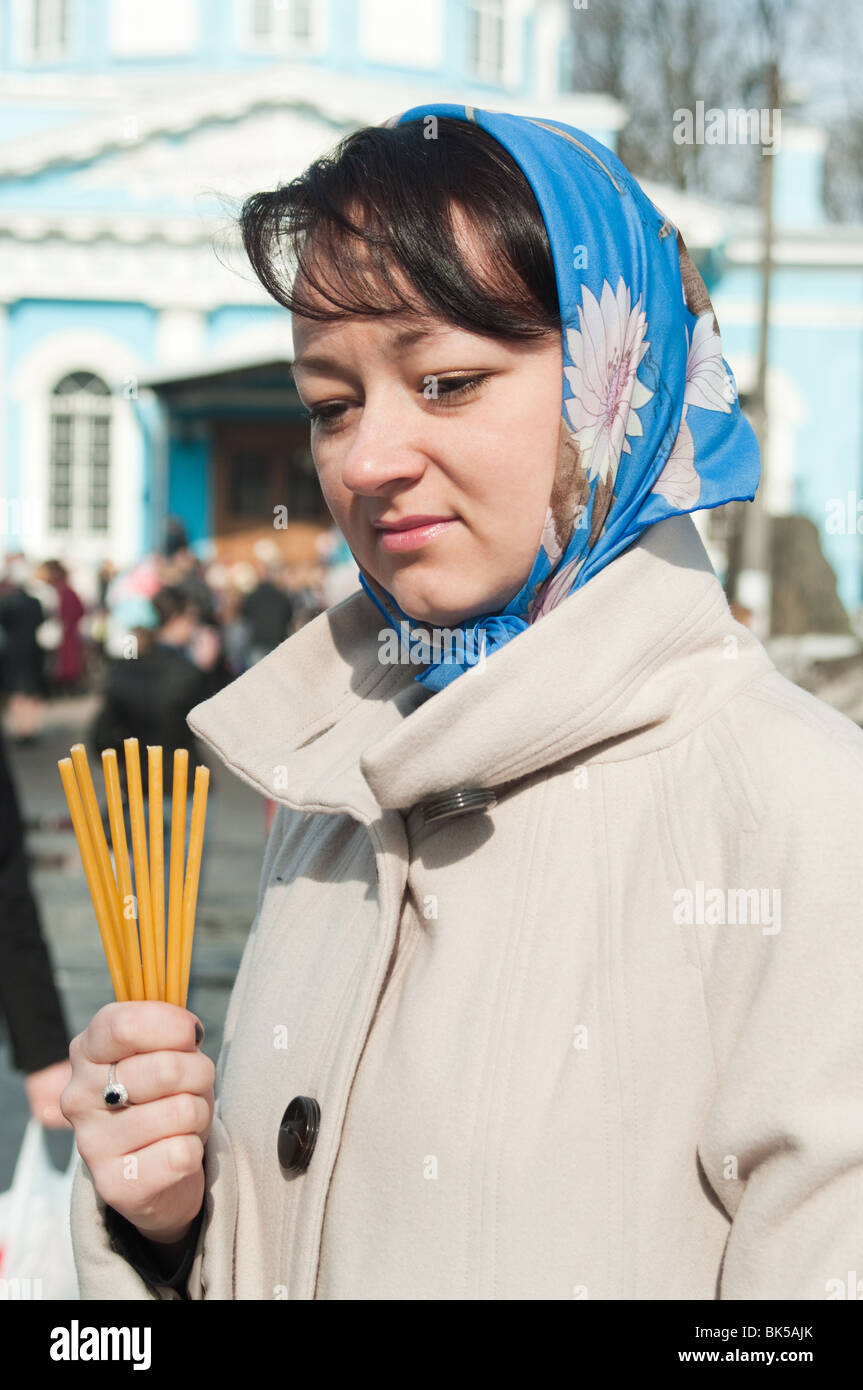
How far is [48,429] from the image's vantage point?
2589cm

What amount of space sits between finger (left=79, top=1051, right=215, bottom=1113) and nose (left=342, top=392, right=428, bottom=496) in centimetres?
56

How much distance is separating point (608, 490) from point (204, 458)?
2524 centimetres

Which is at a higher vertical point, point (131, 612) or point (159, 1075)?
point (131, 612)

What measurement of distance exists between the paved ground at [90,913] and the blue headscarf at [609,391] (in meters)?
2.12

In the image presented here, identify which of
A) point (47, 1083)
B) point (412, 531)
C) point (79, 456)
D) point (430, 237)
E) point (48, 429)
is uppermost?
point (48, 429)

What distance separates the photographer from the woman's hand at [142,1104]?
149 cm

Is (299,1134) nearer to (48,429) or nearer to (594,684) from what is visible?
→ (594,684)

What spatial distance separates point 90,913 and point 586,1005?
803 centimetres

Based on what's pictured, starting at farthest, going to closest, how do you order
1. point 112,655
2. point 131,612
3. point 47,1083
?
point 112,655 < point 131,612 < point 47,1083

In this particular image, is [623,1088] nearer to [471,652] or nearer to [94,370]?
[471,652]

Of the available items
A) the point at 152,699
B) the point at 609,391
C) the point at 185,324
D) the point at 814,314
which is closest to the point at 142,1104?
the point at 609,391

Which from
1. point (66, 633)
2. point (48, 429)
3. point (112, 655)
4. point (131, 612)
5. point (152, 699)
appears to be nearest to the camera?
point (152, 699)
